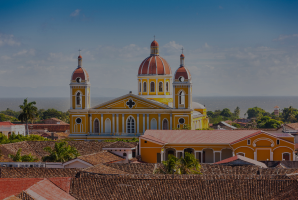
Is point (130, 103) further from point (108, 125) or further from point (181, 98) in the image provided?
point (181, 98)

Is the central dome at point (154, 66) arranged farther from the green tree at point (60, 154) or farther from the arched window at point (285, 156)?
the green tree at point (60, 154)

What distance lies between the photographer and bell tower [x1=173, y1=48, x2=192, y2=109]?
199 ft

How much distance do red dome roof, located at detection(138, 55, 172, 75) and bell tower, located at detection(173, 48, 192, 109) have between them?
469 centimetres

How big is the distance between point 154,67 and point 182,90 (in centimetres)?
637

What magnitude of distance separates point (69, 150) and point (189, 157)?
12.4 meters

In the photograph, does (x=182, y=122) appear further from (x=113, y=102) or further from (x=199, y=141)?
(x=199, y=141)

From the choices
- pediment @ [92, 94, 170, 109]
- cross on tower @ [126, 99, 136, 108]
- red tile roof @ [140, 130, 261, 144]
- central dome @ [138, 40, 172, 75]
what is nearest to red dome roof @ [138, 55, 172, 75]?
central dome @ [138, 40, 172, 75]

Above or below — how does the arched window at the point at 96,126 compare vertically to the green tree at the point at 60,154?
above

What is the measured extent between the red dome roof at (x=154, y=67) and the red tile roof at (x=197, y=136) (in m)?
15.1

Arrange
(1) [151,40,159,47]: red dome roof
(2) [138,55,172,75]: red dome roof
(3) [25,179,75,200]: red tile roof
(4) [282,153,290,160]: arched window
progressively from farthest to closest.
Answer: (1) [151,40,159,47]: red dome roof
(2) [138,55,172,75]: red dome roof
(4) [282,153,290,160]: arched window
(3) [25,179,75,200]: red tile roof

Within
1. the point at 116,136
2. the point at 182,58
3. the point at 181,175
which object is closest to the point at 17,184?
the point at 181,175

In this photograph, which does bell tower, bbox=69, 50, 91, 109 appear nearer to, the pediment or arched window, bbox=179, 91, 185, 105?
the pediment

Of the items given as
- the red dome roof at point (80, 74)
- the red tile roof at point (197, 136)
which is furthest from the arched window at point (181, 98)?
the red dome roof at point (80, 74)

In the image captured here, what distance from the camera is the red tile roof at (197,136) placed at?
48178 millimetres
